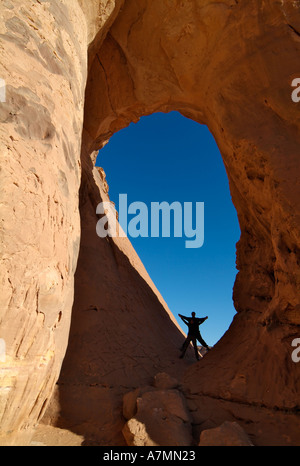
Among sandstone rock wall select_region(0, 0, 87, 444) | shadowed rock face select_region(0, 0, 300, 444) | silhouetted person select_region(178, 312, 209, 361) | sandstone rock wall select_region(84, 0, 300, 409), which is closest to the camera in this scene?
sandstone rock wall select_region(0, 0, 87, 444)

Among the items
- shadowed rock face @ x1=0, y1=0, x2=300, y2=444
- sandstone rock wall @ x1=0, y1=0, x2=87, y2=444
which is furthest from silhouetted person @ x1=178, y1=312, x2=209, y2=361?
sandstone rock wall @ x1=0, y1=0, x2=87, y2=444

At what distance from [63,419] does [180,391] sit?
1792 mm

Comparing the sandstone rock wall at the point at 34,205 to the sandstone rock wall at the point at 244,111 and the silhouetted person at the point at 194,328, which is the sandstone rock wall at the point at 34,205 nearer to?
the sandstone rock wall at the point at 244,111

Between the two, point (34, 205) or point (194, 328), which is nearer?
point (34, 205)

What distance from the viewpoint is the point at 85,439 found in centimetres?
402

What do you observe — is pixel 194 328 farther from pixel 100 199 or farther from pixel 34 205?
pixel 34 205

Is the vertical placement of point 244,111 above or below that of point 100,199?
above

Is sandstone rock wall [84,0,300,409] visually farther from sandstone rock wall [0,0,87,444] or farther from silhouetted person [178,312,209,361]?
sandstone rock wall [0,0,87,444]

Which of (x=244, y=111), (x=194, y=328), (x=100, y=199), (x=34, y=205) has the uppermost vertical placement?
(x=244, y=111)

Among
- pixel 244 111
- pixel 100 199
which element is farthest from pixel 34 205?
pixel 100 199

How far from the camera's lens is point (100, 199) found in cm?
806

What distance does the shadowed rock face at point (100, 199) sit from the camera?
261cm

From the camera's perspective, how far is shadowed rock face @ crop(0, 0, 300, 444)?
103 inches

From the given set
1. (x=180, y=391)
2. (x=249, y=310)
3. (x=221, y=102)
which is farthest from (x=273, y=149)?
(x=180, y=391)
